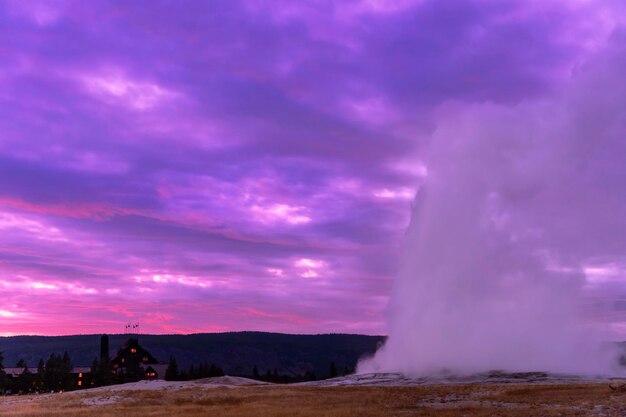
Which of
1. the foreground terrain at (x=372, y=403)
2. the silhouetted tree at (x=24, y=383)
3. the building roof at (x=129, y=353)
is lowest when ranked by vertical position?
the silhouetted tree at (x=24, y=383)

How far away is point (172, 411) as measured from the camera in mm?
51031

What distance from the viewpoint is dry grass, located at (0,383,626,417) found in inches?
1740

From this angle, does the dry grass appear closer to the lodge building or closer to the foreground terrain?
the foreground terrain

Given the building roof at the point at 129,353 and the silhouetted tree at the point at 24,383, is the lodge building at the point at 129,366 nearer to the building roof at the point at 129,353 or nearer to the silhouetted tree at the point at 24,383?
the building roof at the point at 129,353

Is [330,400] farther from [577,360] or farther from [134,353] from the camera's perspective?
[134,353]

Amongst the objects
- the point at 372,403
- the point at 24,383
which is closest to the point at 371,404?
the point at 372,403

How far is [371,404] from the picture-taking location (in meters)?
51.7

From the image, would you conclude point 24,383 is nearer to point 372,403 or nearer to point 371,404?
point 372,403

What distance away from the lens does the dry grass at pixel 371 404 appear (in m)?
44.2

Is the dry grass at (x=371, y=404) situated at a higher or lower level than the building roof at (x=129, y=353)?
lower

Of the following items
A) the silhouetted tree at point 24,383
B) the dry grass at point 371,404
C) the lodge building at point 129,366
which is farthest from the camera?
the lodge building at point 129,366

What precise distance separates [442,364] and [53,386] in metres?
76.4

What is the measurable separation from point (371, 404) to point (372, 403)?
94 cm

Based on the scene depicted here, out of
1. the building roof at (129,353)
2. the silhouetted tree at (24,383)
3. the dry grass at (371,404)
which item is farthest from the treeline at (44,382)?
the dry grass at (371,404)
